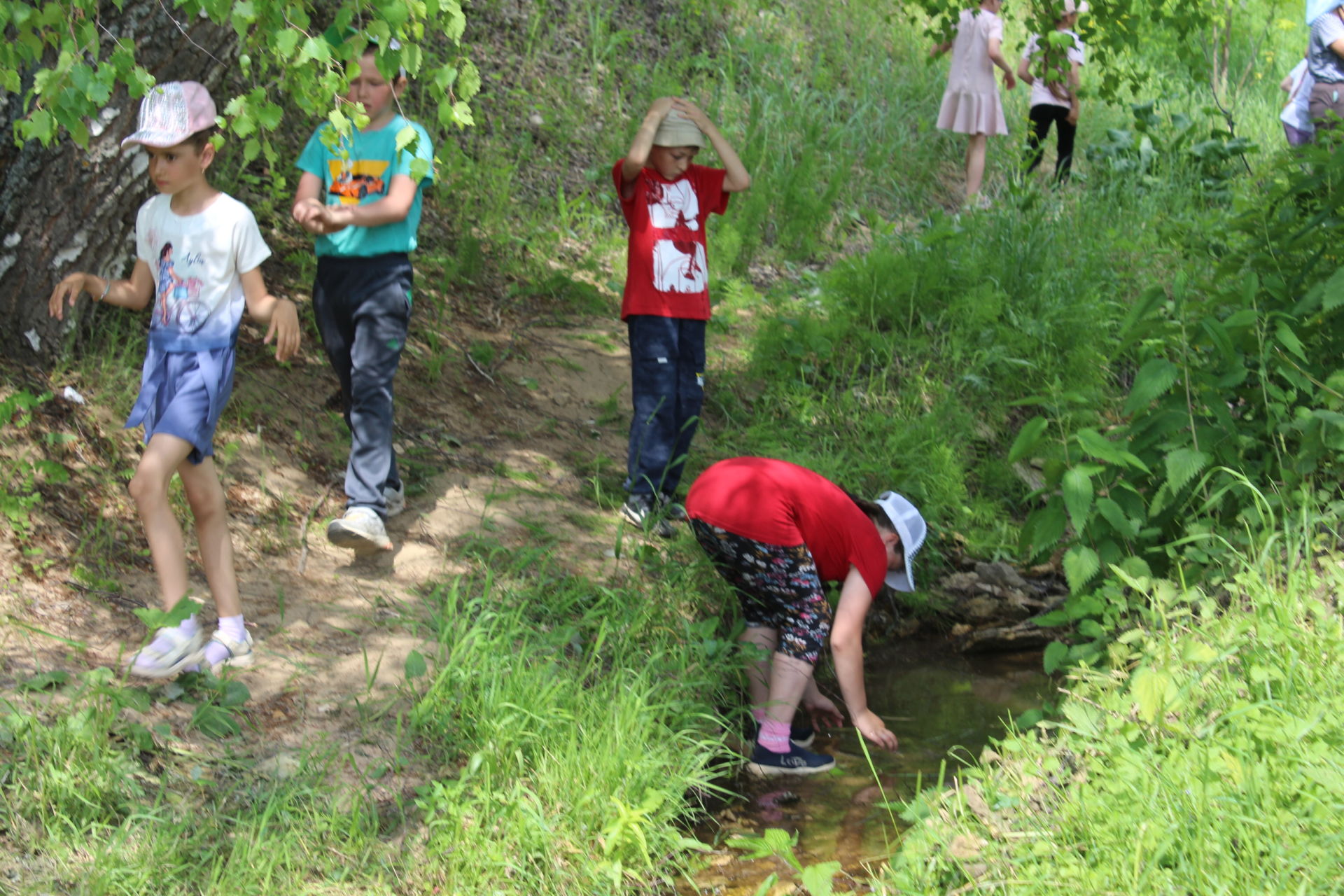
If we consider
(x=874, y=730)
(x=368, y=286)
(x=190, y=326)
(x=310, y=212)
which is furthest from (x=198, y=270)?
(x=874, y=730)

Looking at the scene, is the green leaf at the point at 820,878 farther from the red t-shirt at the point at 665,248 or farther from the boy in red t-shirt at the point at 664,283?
the red t-shirt at the point at 665,248

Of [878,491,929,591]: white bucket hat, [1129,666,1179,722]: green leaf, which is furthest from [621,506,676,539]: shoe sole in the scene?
[1129,666,1179,722]: green leaf

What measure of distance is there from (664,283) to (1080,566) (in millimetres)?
1975

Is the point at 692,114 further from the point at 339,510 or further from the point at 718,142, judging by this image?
the point at 339,510

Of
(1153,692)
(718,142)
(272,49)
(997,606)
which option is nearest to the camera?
(1153,692)

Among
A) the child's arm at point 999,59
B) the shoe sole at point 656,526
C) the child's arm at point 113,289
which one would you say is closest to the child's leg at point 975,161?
the child's arm at point 999,59

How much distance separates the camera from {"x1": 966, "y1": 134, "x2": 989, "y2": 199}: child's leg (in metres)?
8.77

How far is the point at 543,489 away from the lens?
16.0ft

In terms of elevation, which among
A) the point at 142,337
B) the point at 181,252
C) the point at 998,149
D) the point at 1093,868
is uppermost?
the point at 998,149

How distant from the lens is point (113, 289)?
11.1ft

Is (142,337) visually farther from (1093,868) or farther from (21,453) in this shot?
(1093,868)

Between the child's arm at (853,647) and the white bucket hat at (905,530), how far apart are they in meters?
0.22

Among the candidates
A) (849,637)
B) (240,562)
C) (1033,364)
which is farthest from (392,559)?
(1033,364)

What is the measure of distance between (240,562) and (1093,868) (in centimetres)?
277
